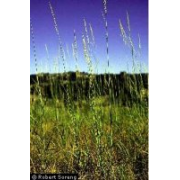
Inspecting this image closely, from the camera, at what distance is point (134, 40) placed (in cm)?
283

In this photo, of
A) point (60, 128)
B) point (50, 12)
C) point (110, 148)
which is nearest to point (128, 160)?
point (110, 148)

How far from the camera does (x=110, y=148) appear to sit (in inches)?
113

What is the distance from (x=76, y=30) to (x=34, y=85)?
1.07 feet

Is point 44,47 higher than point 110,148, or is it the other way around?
point 44,47

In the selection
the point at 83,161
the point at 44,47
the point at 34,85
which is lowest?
the point at 83,161

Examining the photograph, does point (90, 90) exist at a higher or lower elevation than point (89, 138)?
higher

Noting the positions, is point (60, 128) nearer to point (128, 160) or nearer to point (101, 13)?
point (128, 160)

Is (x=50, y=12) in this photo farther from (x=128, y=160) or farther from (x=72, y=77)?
(x=128, y=160)

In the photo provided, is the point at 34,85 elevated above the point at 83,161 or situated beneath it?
elevated above

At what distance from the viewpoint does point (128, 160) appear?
288 centimetres
